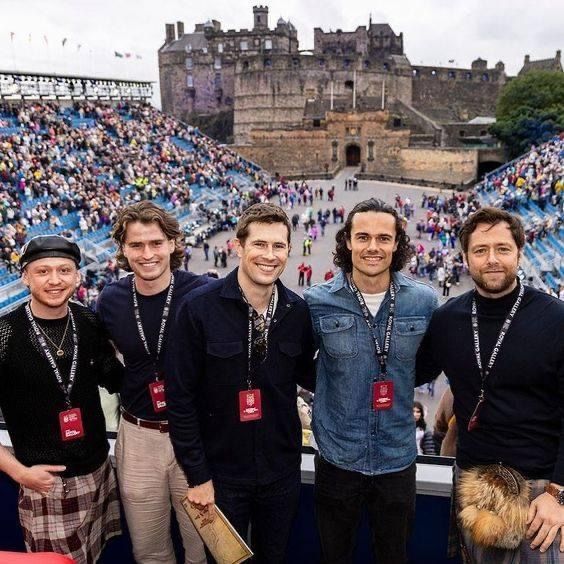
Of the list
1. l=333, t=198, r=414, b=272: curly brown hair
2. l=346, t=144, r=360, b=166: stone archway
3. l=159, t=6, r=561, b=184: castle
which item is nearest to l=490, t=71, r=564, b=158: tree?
l=159, t=6, r=561, b=184: castle

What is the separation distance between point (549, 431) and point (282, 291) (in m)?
1.15

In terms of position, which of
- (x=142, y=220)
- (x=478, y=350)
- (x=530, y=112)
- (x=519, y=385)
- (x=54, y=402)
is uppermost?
(x=530, y=112)

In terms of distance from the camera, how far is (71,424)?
2449 mm

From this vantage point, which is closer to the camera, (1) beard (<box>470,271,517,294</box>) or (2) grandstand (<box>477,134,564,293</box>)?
(1) beard (<box>470,271,517,294</box>)

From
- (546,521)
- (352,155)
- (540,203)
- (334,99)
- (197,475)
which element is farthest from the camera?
(334,99)

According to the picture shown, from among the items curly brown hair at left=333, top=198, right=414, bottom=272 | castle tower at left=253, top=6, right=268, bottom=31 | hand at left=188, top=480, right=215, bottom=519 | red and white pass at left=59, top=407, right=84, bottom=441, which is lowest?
hand at left=188, top=480, right=215, bottom=519

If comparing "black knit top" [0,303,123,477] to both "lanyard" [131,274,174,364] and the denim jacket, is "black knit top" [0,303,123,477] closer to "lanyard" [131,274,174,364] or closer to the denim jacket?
"lanyard" [131,274,174,364]

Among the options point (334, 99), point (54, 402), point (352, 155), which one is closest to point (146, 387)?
point (54, 402)

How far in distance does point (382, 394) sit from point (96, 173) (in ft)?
72.3

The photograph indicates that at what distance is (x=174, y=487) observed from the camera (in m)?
2.62

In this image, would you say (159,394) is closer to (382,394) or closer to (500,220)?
(382,394)

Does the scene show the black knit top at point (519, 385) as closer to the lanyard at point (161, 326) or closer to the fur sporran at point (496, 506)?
the fur sporran at point (496, 506)

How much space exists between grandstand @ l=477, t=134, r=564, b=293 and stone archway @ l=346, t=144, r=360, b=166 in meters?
12.0

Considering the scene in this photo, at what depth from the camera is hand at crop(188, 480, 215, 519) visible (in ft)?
7.63
